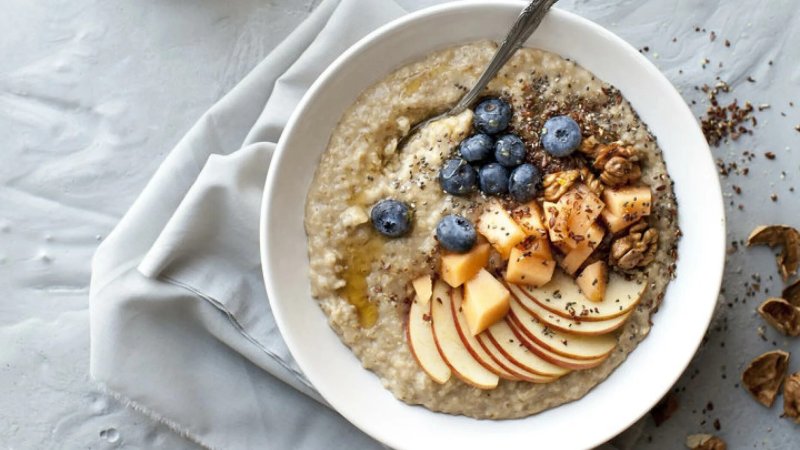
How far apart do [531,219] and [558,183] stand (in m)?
0.14

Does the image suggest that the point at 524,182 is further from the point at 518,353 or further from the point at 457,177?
the point at 518,353

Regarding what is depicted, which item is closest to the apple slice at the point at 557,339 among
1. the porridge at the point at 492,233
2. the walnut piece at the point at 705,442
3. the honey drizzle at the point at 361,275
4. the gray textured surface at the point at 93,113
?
the porridge at the point at 492,233

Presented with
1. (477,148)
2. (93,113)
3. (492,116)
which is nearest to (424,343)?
(477,148)

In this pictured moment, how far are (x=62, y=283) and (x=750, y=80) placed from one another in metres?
2.61

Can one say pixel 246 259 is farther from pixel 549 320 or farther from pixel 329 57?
pixel 549 320

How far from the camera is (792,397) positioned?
291 centimetres

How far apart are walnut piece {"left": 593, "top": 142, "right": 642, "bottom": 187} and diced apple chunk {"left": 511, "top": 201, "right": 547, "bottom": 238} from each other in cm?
23

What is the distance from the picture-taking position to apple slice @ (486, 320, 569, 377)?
2643 millimetres

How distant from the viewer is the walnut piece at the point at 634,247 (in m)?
2.60

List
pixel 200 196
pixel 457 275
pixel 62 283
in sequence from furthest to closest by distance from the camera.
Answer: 1. pixel 62 283
2. pixel 200 196
3. pixel 457 275

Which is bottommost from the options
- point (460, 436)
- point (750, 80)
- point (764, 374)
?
point (460, 436)

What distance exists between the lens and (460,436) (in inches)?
108

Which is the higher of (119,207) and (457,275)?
(457,275)

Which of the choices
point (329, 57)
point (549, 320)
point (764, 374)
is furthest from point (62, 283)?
point (764, 374)
